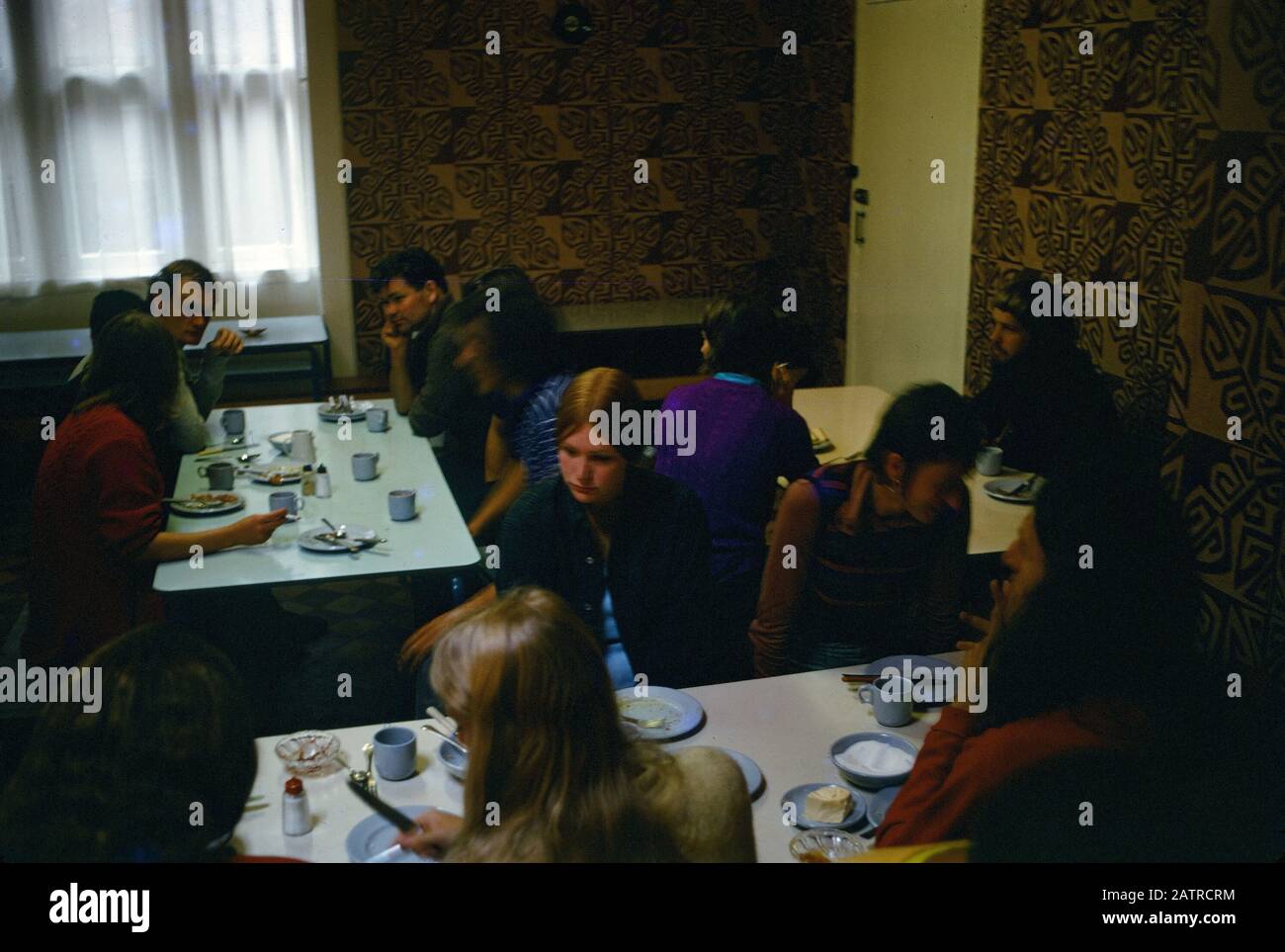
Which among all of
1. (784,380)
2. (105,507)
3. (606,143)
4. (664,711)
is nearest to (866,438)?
(784,380)

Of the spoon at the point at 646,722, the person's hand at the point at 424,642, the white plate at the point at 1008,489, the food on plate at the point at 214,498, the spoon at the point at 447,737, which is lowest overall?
the person's hand at the point at 424,642

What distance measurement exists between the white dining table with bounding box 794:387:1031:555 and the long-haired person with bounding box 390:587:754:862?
1.33 m

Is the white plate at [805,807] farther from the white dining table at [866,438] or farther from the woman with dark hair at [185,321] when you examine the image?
the woman with dark hair at [185,321]

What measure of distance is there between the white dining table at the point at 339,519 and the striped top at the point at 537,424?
249 millimetres

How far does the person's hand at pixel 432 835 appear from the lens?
1756 mm

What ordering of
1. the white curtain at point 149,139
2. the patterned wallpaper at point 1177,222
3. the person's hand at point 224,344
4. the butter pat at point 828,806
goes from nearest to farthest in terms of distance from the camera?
the butter pat at point 828,806 → the patterned wallpaper at point 1177,222 → the person's hand at point 224,344 → the white curtain at point 149,139

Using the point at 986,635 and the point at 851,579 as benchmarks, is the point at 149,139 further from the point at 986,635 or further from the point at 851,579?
the point at 986,635

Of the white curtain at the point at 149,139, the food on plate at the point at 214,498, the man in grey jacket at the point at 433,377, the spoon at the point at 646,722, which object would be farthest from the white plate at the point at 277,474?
the white curtain at the point at 149,139

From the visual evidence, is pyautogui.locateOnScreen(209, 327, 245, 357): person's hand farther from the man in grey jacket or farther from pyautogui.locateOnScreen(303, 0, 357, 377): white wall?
pyautogui.locateOnScreen(303, 0, 357, 377): white wall

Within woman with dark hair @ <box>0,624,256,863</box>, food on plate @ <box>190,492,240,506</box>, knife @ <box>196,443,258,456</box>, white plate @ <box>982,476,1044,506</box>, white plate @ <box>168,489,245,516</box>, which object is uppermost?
woman with dark hair @ <box>0,624,256,863</box>

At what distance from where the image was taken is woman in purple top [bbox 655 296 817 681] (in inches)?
124

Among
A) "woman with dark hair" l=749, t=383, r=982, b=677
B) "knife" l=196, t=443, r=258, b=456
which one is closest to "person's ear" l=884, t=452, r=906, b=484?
"woman with dark hair" l=749, t=383, r=982, b=677

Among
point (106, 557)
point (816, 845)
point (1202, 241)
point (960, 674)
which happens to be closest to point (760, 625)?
point (960, 674)

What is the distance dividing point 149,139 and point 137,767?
18.8 feet
